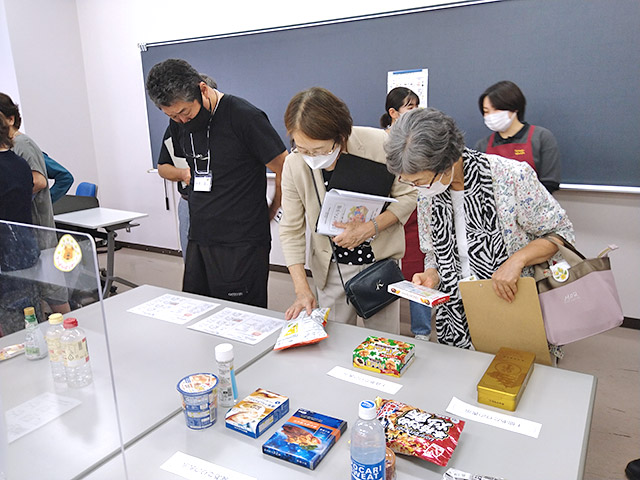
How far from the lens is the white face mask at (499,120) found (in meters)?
2.88

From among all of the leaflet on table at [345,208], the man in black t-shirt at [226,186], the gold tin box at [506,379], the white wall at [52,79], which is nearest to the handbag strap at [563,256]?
the gold tin box at [506,379]

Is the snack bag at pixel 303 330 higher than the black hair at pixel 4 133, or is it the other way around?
the black hair at pixel 4 133

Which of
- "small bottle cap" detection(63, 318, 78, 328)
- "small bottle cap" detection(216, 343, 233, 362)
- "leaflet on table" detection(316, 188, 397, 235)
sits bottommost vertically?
"small bottle cap" detection(216, 343, 233, 362)

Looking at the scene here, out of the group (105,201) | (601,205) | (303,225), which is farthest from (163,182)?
(601,205)

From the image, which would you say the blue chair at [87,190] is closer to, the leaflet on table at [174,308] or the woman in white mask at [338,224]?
the leaflet on table at [174,308]

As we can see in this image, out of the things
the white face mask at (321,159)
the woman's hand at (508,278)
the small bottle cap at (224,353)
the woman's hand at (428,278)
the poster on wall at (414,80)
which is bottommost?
the small bottle cap at (224,353)

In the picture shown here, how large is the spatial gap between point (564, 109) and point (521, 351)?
221cm

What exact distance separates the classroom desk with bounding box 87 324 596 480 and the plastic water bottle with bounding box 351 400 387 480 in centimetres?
12

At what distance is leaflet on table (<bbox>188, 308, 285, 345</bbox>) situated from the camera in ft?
5.27

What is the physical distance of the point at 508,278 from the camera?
1324mm

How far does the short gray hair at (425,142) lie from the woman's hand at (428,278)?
38 centimetres

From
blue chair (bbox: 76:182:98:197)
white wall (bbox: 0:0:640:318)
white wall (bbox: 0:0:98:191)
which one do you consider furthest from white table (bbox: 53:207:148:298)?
white wall (bbox: 0:0:98:191)

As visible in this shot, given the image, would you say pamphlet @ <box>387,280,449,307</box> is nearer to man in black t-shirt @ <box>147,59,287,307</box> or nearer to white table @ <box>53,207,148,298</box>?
man in black t-shirt @ <box>147,59,287,307</box>

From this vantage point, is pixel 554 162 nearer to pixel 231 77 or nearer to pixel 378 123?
pixel 378 123
